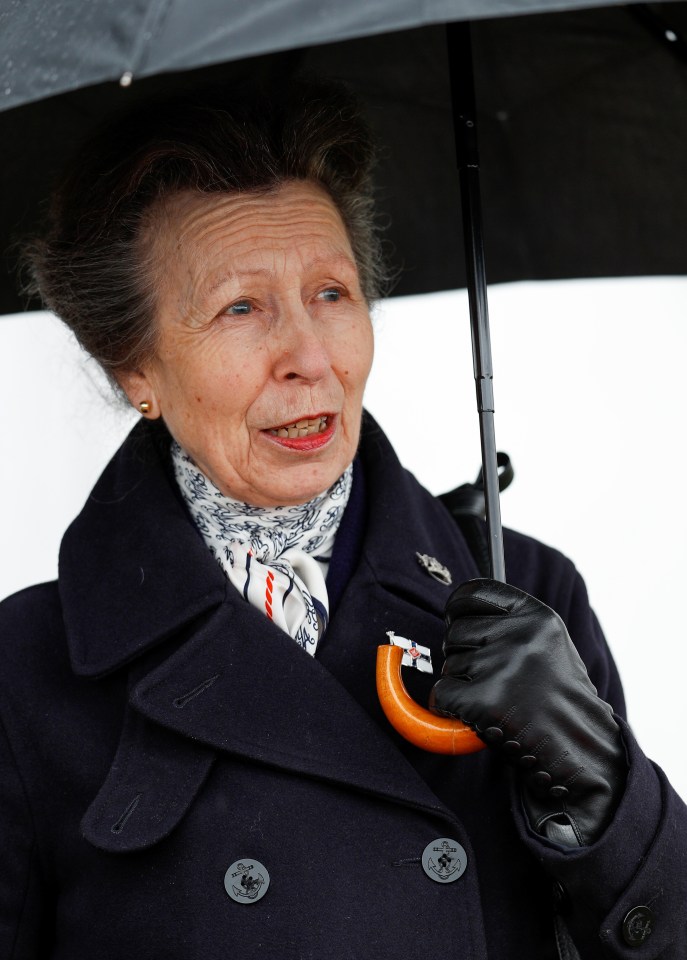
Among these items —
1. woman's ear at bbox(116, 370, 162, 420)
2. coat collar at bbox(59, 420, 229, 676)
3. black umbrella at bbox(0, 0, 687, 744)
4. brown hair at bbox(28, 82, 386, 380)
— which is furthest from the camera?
black umbrella at bbox(0, 0, 687, 744)

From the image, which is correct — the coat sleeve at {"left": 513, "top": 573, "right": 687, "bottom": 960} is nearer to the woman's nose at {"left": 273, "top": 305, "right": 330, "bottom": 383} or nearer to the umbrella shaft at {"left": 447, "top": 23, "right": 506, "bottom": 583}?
Answer: the umbrella shaft at {"left": 447, "top": 23, "right": 506, "bottom": 583}

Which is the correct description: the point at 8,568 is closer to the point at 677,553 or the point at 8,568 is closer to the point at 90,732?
the point at 90,732

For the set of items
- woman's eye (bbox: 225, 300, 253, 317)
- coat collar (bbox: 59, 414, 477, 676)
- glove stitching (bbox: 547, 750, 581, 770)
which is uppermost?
woman's eye (bbox: 225, 300, 253, 317)

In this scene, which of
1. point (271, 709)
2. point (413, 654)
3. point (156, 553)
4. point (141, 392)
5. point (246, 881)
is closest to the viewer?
point (246, 881)

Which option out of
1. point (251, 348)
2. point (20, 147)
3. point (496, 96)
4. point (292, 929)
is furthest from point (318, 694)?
point (496, 96)

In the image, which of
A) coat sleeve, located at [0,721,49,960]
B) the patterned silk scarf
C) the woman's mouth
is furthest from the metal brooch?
coat sleeve, located at [0,721,49,960]

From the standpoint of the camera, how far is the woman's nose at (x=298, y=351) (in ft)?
7.36

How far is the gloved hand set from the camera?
6.18ft

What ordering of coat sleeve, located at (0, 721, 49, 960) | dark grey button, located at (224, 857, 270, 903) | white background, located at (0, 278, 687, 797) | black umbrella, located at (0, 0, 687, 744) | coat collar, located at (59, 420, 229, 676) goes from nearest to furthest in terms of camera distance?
1. dark grey button, located at (224, 857, 270, 903)
2. coat sleeve, located at (0, 721, 49, 960)
3. coat collar, located at (59, 420, 229, 676)
4. black umbrella, located at (0, 0, 687, 744)
5. white background, located at (0, 278, 687, 797)

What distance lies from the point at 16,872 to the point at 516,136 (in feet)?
6.51

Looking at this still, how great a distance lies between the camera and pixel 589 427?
3.66 meters

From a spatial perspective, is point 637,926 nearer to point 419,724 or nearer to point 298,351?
point 419,724

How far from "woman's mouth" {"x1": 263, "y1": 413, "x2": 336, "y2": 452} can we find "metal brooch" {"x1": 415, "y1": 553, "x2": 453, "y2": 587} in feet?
1.02

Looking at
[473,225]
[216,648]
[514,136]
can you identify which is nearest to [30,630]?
[216,648]
